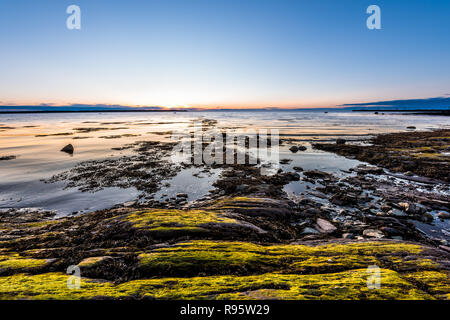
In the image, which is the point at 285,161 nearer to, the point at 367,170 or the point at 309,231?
the point at 367,170

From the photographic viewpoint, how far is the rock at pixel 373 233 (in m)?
7.91

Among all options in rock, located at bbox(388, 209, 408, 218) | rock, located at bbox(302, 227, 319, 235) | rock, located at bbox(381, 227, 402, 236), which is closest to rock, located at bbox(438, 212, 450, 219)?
rock, located at bbox(388, 209, 408, 218)

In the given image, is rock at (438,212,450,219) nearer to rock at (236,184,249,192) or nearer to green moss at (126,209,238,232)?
rock at (236,184,249,192)

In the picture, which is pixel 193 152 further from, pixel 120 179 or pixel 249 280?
pixel 249 280

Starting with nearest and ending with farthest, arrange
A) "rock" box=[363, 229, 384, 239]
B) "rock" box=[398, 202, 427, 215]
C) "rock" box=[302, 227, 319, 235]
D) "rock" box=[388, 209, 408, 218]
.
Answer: "rock" box=[363, 229, 384, 239]
"rock" box=[302, 227, 319, 235]
"rock" box=[388, 209, 408, 218]
"rock" box=[398, 202, 427, 215]

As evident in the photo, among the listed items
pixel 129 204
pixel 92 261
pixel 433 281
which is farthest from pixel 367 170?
pixel 92 261

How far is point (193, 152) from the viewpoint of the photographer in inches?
1001

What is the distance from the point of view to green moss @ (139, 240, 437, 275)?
5215 mm

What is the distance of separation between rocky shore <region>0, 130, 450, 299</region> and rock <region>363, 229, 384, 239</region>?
0.07m

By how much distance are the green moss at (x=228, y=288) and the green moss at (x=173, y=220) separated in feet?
8.55

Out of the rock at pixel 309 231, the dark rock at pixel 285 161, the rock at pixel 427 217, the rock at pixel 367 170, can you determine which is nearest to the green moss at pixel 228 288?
the rock at pixel 309 231

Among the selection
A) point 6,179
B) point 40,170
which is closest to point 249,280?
point 6,179

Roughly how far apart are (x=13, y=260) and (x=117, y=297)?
402cm

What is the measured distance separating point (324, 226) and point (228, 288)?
613 centimetres
